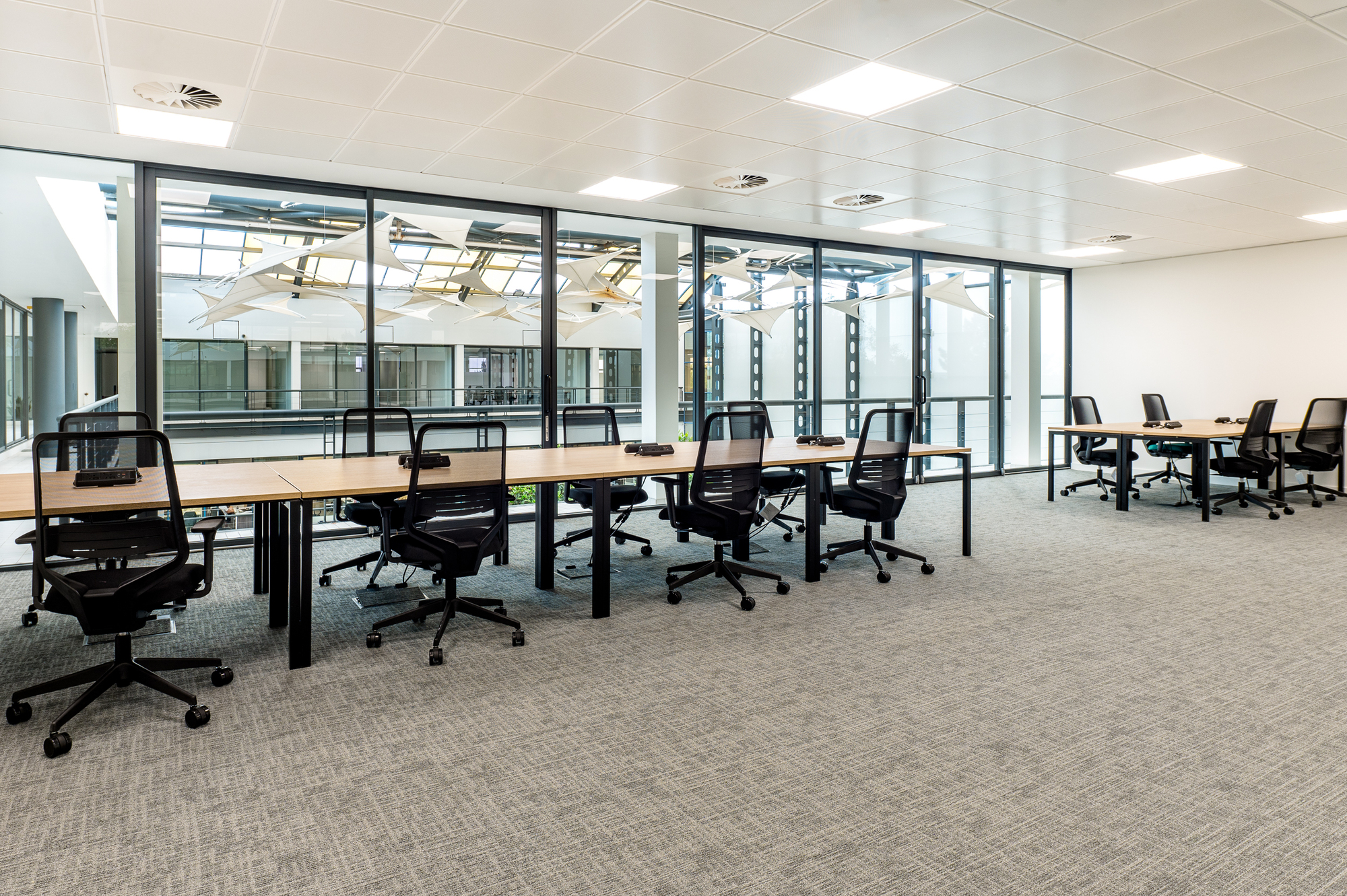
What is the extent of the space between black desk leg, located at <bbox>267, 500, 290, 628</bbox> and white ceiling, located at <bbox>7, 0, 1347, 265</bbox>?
1978 mm

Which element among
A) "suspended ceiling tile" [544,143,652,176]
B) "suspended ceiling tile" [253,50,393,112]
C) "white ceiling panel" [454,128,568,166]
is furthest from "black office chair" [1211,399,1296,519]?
"suspended ceiling tile" [253,50,393,112]

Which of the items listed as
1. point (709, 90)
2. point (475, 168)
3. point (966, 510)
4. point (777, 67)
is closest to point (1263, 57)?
point (777, 67)

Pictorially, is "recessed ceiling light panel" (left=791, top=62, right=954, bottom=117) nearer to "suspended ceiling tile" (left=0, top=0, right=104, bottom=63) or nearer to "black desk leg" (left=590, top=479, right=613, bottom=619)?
"black desk leg" (left=590, top=479, right=613, bottom=619)

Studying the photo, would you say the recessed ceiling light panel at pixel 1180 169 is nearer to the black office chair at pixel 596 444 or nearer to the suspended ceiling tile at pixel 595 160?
the suspended ceiling tile at pixel 595 160

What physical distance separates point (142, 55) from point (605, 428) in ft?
11.1

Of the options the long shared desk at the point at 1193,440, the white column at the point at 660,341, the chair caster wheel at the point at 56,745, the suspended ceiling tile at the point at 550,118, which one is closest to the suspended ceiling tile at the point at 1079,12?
the suspended ceiling tile at the point at 550,118

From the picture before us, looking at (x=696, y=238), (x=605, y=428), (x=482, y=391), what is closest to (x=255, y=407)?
(x=482, y=391)

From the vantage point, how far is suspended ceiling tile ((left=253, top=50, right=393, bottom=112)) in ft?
11.9

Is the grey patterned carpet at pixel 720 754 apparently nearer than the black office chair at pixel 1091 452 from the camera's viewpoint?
Yes

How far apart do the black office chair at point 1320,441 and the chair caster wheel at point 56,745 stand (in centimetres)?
927

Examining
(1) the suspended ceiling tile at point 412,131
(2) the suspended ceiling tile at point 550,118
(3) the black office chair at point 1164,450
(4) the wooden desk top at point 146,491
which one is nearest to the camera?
(4) the wooden desk top at point 146,491

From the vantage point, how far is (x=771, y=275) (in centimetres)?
848

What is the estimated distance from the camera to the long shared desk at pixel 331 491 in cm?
327

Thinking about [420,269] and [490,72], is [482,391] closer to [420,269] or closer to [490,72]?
[420,269]
